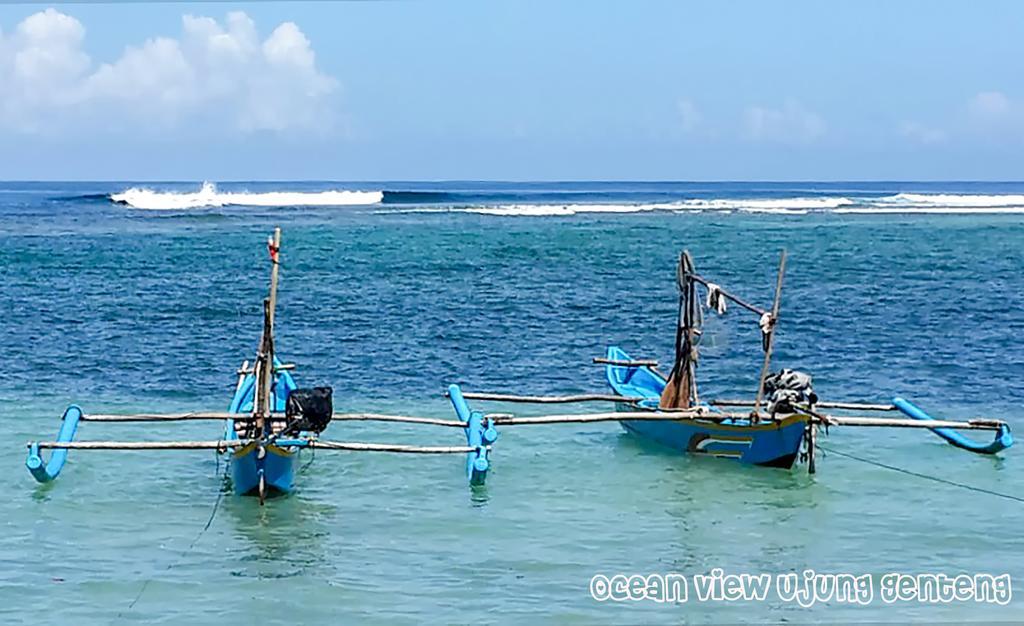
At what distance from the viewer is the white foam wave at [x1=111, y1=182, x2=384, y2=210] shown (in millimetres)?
66562

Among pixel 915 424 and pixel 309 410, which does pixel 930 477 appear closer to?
pixel 915 424

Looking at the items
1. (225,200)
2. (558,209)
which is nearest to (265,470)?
(558,209)

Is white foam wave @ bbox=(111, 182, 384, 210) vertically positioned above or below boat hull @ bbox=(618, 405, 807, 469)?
above

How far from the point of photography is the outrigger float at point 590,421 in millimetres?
10820

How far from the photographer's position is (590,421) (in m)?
12.6

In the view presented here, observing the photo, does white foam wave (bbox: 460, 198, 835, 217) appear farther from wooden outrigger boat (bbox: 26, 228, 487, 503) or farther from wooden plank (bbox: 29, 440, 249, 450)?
wooden plank (bbox: 29, 440, 249, 450)

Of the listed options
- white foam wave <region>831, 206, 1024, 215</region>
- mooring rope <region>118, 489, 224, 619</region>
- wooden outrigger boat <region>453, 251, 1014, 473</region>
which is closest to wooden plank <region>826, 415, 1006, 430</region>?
wooden outrigger boat <region>453, 251, 1014, 473</region>

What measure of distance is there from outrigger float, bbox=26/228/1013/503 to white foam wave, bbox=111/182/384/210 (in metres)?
53.3

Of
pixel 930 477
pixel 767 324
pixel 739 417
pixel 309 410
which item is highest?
pixel 767 324

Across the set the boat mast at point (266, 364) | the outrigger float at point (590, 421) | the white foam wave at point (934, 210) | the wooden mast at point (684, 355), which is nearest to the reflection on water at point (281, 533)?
the outrigger float at point (590, 421)

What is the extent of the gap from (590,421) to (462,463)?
1.41 m

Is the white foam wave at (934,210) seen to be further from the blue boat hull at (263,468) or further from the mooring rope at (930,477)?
the blue boat hull at (263,468)

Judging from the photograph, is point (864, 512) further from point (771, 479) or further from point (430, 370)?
point (430, 370)

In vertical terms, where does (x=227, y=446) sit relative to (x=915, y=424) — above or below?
below
